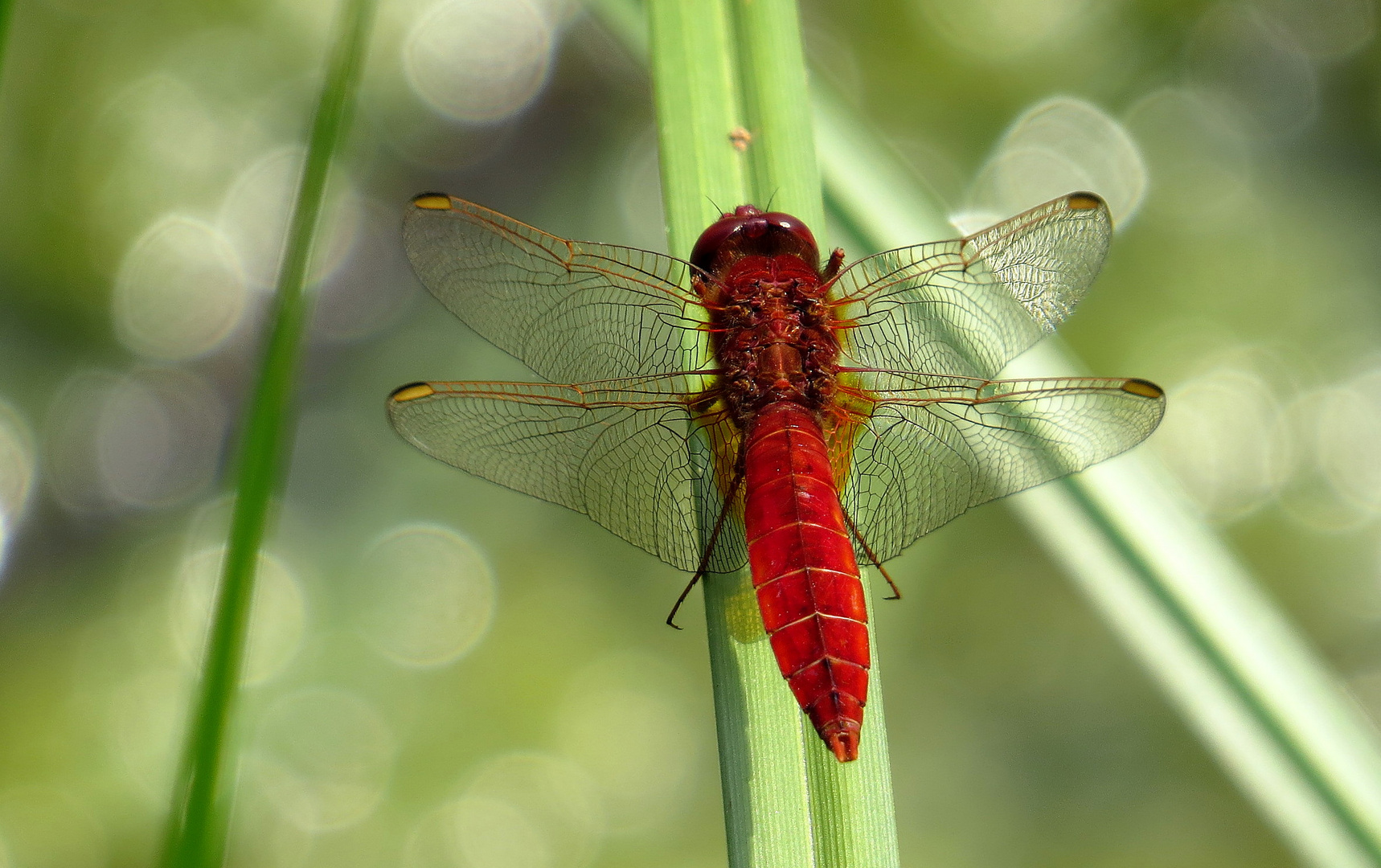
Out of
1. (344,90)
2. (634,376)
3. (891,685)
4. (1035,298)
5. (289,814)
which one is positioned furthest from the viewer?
(891,685)

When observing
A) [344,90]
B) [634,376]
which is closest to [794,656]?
[634,376]

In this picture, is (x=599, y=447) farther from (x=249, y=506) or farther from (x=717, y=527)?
(x=249, y=506)

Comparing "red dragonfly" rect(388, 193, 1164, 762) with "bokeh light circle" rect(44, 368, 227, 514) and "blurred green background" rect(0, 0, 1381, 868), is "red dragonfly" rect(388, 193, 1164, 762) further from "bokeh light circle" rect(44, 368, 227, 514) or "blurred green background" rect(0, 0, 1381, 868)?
"bokeh light circle" rect(44, 368, 227, 514)

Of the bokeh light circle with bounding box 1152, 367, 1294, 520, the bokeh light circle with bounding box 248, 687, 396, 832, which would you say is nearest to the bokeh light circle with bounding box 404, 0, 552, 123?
the bokeh light circle with bounding box 248, 687, 396, 832

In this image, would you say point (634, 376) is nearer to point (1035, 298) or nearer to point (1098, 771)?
point (1035, 298)

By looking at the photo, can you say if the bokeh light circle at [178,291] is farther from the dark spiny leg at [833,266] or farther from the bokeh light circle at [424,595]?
the dark spiny leg at [833,266]

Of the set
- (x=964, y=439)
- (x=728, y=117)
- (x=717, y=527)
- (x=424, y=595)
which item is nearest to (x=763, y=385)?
(x=717, y=527)

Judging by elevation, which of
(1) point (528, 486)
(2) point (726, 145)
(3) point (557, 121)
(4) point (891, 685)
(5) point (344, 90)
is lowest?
(4) point (891, 685)
